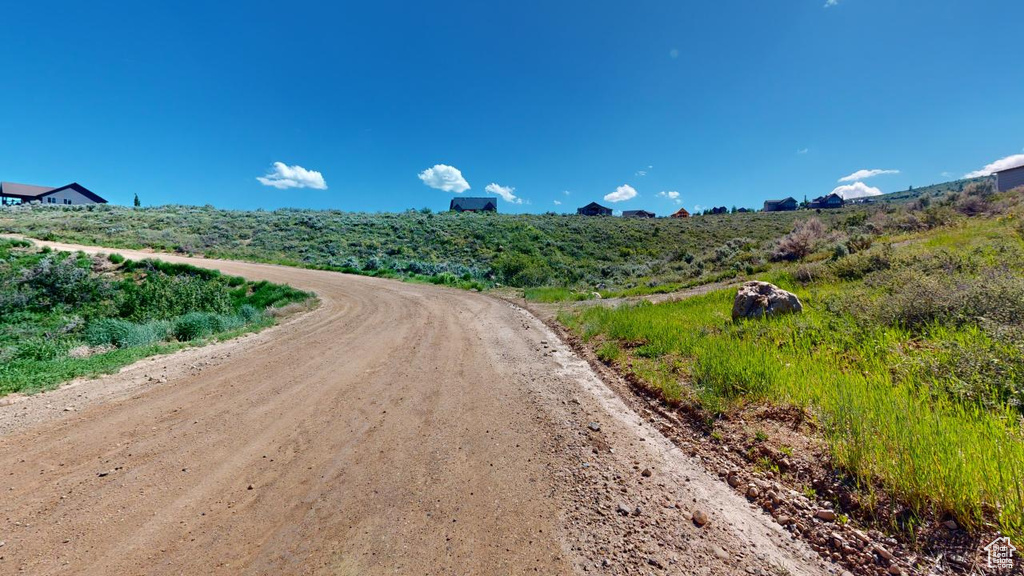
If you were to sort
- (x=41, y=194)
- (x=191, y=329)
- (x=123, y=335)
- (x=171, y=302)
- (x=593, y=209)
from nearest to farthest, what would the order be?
(x=123, y=335)
(x=191, y=329)
(x=171, y=302)
(x=41, y=194)
(x=593, y=209)

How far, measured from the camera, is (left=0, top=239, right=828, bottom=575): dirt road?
2309 mm

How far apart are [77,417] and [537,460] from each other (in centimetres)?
551

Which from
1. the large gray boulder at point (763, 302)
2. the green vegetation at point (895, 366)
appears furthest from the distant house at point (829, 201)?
the large gray boulder at point (763, 302)

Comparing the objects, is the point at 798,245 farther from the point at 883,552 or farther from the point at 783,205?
the point at 783,205

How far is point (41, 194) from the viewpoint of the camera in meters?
59.0

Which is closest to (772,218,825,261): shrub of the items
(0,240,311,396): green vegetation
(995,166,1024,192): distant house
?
(0,240,311,396): green vegetation

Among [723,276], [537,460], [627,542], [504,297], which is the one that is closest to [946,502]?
[627,542]

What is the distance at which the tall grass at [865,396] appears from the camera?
237 cm

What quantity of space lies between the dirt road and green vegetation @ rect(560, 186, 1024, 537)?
1.05m

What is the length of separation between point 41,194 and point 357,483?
98.3 meters

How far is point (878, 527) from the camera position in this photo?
2.37 m

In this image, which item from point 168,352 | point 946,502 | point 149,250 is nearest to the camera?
point 946,502

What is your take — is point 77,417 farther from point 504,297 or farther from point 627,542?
point 504,297

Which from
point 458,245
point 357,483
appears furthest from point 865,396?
point 458,245
